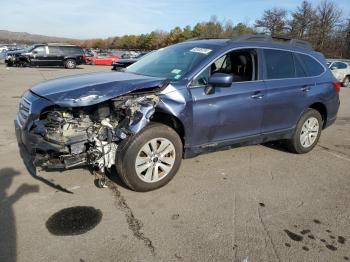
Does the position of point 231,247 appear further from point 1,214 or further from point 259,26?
point 259,26

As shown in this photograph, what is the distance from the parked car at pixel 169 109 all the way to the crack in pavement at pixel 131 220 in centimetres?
23

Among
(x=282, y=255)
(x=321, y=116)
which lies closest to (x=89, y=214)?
(x=282, y=255)

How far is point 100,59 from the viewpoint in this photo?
37938 mm

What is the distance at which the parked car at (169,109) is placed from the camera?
379 centimetres

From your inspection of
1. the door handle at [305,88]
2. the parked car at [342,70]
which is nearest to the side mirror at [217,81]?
the door handle at [305,88]

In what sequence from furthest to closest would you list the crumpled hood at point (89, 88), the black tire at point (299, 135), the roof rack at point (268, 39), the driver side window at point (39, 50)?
1. the driver side window at point (39, 50)
2. the black tire at point (299, 135)
3. the roof rack at point (268, 39)
4. the crumpled hood at point (89, 88)

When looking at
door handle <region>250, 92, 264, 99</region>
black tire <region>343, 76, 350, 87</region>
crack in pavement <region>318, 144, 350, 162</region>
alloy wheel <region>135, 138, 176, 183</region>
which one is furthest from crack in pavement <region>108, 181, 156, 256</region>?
black tire <region>343, 76, 350, 87</region>

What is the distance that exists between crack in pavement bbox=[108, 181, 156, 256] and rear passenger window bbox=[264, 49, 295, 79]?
273cm

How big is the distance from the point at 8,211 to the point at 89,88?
1.54 metres

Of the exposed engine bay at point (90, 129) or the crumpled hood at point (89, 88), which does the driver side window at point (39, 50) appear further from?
the exposed engine bay at point (90, 129)

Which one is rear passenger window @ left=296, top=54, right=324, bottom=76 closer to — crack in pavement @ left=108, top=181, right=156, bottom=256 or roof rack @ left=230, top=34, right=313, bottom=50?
roof rack @ left=230, top=34, right=313, bottom=50

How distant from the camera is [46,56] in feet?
88.2

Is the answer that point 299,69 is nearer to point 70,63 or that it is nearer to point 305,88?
point 305,88

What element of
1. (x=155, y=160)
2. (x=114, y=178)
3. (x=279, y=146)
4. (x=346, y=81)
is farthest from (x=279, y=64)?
(x=346, y=81)
